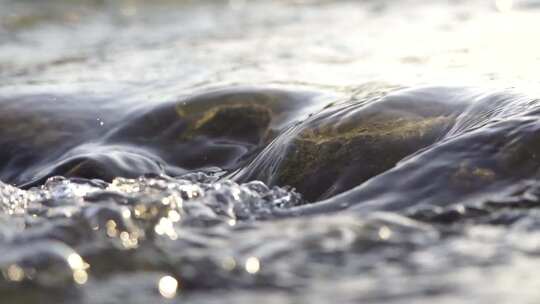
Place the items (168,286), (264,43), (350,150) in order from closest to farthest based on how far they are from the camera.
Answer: (168,286) < (350,150) < (264,43)

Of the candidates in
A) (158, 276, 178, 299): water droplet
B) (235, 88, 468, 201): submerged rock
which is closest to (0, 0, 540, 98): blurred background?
(235, 88, 468, 201): submerged rock

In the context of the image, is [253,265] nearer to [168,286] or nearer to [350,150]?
[168,286]

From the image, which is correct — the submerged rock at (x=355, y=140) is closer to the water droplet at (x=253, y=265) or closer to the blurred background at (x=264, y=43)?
the blurred background at (x=264, y=43)

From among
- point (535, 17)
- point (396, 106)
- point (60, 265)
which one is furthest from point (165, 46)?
point (60, 265)

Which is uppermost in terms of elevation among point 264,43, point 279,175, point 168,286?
point 264,43

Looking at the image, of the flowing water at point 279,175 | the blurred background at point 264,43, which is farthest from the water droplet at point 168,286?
the blurred background at point 264,43

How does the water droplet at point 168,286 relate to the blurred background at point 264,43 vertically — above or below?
below

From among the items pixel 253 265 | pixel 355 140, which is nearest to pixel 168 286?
pixel 253 265

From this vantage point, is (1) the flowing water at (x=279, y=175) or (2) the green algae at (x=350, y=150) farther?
(2) the green algae at (x=350, y=150)

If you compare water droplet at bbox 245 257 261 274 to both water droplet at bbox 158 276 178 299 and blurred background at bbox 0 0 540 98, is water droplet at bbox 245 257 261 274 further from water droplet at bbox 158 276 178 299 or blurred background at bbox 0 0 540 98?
blurred background at bbox 0 0 540 98
